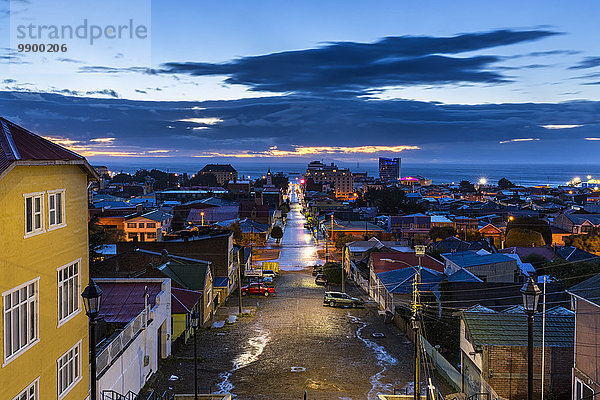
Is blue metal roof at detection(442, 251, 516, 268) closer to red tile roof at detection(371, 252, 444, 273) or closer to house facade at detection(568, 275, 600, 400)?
red tile roof at detection(371, 252, 444, 273)

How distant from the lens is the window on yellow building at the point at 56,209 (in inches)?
456

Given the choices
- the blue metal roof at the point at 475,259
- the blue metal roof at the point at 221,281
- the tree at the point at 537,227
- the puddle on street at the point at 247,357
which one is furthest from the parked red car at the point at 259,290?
the tree at the point at 537,227

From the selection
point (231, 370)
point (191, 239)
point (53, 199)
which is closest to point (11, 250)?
point (53, 199)

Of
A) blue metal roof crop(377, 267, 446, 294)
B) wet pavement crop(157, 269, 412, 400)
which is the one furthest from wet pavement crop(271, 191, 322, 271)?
wet pavement crop(157, 269, 412, 400)

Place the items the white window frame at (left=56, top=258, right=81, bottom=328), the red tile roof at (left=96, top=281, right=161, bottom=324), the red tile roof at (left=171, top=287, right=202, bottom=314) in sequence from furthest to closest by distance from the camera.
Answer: the red tile roof at (left=171, top=287, right=202, bottom=314)
the red tile roof at (left=96, top=281, right=161, bottom=324)
the white window frame at (left=56, top=258, right=81, bottom=328)

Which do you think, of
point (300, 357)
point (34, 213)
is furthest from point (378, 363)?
point (34, 213)

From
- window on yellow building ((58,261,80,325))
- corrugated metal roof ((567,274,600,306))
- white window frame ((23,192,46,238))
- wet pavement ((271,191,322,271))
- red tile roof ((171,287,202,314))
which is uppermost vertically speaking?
white window frame ((23,192,46,238))

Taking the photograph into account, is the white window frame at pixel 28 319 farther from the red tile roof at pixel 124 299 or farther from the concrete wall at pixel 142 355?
the red tile roof at pixel 124 299

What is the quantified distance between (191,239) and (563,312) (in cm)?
3151

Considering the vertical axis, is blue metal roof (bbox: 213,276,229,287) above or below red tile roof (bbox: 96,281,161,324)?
below

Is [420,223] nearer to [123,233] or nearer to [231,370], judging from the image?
[123,233]

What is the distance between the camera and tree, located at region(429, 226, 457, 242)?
80250 mm

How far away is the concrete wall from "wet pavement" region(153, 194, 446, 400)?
2.69 ft

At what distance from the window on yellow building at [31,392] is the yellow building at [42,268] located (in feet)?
0.07
